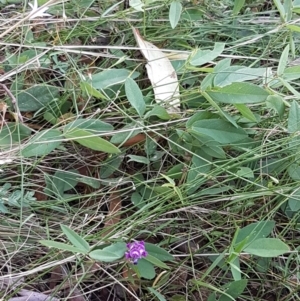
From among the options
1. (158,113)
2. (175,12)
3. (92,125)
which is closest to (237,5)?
(175,12)

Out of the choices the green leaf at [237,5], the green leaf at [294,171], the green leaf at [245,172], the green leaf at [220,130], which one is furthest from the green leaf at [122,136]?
the green leaf at [237,5]

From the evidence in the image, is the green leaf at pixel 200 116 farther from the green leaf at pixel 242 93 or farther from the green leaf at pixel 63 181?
the green leaf at pixel 63 181

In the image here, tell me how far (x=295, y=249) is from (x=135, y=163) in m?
0.38

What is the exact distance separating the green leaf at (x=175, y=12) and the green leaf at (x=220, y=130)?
0.88 ft

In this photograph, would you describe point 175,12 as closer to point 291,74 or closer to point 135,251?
point 291,74

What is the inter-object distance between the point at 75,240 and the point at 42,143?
0.22 m

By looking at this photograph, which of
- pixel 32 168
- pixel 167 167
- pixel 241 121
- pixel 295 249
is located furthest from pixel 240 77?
pixel 32 168

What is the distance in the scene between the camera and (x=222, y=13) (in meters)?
1.42

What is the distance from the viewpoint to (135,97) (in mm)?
1130

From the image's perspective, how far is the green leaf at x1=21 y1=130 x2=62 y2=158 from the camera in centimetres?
107

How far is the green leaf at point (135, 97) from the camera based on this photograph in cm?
112

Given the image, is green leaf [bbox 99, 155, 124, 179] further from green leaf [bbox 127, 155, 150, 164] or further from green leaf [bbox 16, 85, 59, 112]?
green leaf [bbox 16, 85, 59, 112]

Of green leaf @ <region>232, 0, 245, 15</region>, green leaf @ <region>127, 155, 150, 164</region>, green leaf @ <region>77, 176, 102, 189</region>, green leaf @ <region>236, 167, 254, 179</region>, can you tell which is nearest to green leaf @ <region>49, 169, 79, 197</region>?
green leaf @ <region>77, 176, 102, 189</region>

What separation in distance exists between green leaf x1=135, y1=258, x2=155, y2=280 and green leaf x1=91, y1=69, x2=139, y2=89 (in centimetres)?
38
